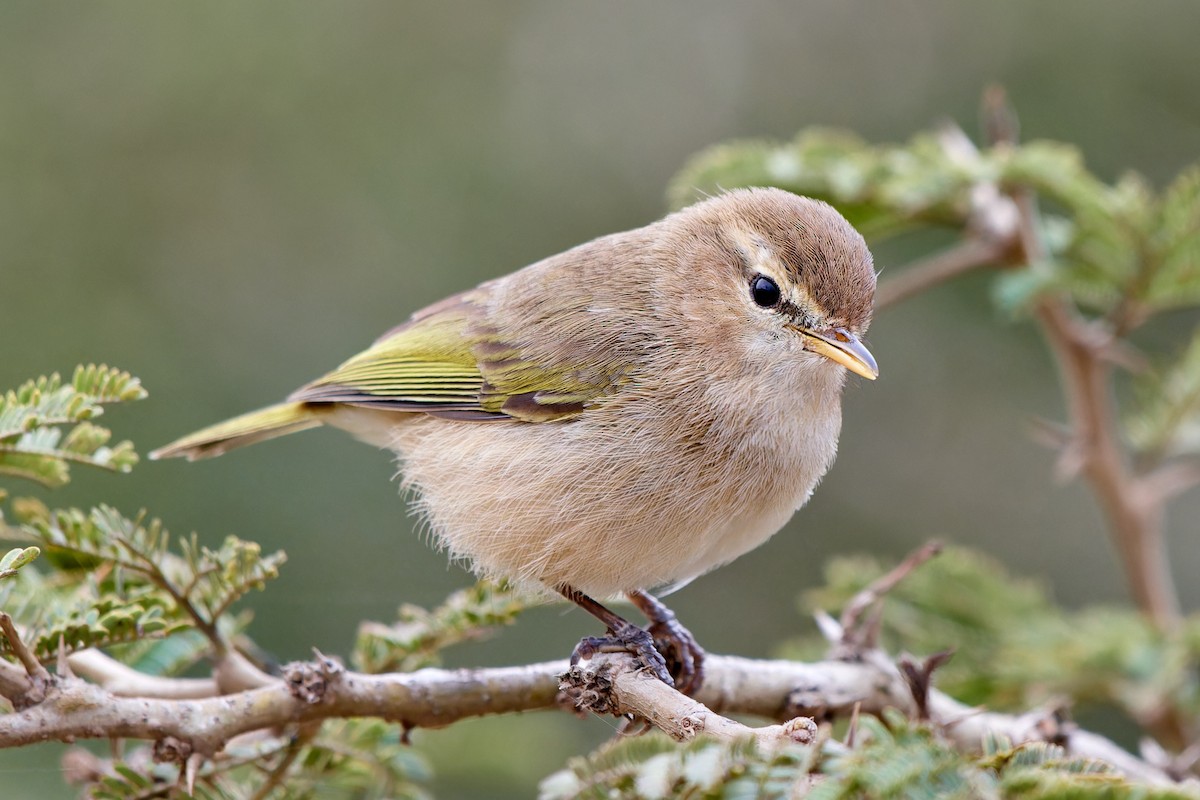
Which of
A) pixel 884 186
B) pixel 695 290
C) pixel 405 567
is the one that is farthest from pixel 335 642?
pixel 884 186

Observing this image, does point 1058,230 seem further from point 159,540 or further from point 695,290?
point 159,540

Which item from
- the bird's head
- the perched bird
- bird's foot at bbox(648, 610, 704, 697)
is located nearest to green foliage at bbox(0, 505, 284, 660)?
the perched bird

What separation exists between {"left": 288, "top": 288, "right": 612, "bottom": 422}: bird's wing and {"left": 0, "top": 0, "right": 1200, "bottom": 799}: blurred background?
265 cm

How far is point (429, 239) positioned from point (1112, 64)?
16.8 ft

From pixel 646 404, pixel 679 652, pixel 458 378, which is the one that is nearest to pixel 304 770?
pixel 679 652

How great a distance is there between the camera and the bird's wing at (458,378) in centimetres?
426

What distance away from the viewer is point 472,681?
3152 mm

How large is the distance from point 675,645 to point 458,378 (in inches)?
56.2

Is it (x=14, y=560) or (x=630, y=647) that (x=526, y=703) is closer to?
(x=630, y=647)

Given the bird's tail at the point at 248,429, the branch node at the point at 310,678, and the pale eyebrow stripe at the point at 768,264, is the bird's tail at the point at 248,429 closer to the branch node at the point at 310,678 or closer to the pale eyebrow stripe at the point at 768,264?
the pale eyebrow stripe at the point at 768,264

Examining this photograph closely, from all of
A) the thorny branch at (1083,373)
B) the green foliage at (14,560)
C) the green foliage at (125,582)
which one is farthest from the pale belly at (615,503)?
the green foliage at (14,560)

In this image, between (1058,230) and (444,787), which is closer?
(1058,230)

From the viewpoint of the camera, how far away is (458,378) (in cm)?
460

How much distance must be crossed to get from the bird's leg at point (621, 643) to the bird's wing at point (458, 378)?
0.71 m
